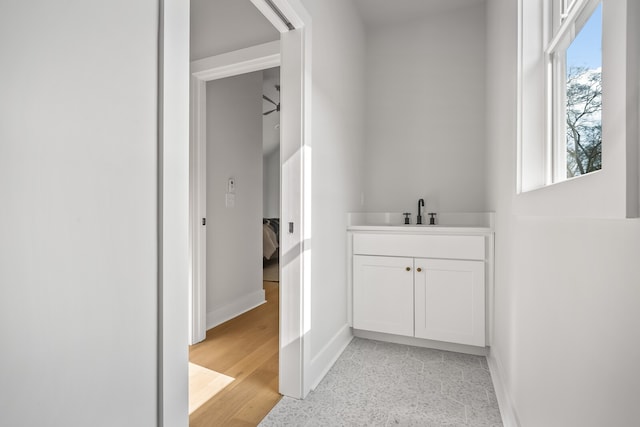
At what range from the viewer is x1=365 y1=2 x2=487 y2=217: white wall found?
276 cm

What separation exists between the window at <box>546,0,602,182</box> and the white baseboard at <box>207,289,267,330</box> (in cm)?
256

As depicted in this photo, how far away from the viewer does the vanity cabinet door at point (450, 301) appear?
7.20 feet

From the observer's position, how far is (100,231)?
0.68 metres

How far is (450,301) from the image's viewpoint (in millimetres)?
2262

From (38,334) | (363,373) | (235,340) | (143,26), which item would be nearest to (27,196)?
(38,334)

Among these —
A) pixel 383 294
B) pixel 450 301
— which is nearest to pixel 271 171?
pixel 383 294

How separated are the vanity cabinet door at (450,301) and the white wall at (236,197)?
5.41 ft

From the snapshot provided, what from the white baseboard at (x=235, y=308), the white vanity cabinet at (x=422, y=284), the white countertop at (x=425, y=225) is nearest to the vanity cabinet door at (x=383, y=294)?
the white vanity cabinet at (x=422, y=284)

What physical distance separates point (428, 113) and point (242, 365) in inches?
100

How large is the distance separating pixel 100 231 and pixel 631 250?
1013 millimetres

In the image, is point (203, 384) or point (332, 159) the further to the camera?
point (332, 159)

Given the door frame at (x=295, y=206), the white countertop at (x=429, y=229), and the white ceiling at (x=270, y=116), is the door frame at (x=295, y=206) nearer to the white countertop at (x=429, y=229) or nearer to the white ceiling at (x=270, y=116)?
the white countertop at (x=429, y=229)

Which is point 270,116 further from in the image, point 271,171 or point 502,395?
point 502,395

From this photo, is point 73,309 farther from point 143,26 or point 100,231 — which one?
point 143,26
